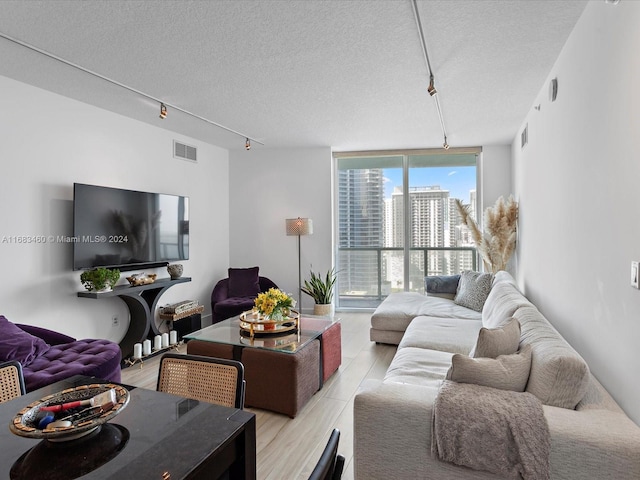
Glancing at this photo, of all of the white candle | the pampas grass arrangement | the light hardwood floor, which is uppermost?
the pampas grass arrangement

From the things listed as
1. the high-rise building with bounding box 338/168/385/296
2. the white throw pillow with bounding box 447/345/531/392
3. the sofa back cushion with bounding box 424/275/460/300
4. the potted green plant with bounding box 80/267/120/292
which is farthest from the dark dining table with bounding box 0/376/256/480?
the high-rise building with bounding box 338/168/385/296

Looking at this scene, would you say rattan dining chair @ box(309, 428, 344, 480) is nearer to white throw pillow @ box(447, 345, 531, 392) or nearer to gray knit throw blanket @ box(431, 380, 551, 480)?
gray knit throw blanket @ box(431, 380, 551, 480)

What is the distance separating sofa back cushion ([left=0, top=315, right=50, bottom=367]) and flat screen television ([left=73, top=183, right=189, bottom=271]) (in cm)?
87

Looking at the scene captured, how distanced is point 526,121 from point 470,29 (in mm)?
2231

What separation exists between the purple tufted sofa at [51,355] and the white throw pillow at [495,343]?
2439 mm

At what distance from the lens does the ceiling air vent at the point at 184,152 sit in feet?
16.0

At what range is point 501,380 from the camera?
1.71 metres

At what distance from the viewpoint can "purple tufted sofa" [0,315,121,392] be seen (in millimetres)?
2461

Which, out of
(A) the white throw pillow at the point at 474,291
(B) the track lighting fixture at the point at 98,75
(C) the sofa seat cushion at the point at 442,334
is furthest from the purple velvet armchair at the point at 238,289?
(A) the white throw pillow at the point at 474,291

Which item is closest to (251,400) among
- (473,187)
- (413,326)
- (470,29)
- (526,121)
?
(413,326)

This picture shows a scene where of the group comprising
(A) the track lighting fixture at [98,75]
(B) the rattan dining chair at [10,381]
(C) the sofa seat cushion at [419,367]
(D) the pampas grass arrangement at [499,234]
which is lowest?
(C) the sofa seat cushion at [419,367]

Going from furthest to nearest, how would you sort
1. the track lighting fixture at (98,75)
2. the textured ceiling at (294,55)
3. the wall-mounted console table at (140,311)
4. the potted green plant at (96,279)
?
the wall-mounted console table at (140,311) < the potted green plant at (96,279) < the track lighting fixture at (98,75) < the textured ceiling at (294,55)

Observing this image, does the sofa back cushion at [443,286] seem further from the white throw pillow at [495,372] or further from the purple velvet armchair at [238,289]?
the white throw pillow at [495,372]

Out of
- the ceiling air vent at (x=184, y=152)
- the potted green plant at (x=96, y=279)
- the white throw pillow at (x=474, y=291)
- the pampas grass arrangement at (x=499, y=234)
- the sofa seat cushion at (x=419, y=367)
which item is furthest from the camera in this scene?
the ceiling air vent at (x=184, y=152)
